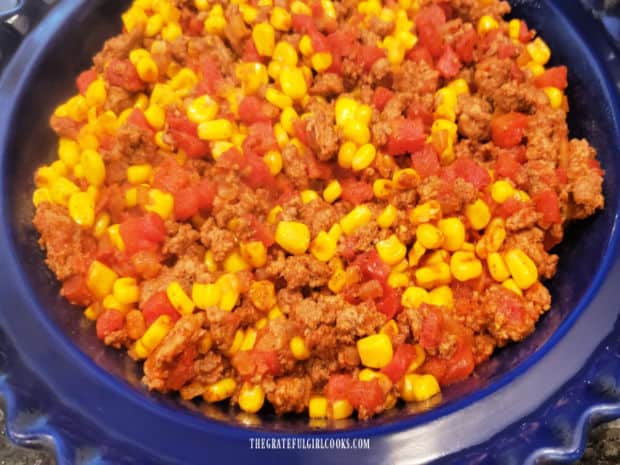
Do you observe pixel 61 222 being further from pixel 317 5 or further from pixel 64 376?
pixel 317 5

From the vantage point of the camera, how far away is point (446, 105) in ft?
8.43

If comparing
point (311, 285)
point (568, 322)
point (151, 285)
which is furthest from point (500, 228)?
point (151, 285)

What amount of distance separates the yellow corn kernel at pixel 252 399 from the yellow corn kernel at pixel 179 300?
36 cm

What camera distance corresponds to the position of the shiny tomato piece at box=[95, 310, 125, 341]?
217 centimetres

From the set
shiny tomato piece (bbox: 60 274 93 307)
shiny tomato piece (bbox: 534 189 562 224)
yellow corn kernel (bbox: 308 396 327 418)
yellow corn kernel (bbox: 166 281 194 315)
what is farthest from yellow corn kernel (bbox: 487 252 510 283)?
shiny tomato piece (bbox: 60 274 93 307)

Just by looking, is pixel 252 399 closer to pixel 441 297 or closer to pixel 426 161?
pixel 441 297

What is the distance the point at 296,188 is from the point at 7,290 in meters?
1.18

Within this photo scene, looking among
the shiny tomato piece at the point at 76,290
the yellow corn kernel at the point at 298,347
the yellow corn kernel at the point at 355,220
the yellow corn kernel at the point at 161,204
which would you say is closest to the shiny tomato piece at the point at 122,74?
the yellow corn kernel at the point at 161,204

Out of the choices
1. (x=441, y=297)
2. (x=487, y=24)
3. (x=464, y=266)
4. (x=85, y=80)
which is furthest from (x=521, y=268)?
(x=85, y=80)

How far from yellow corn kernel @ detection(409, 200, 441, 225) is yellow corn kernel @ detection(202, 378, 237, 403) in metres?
0.93

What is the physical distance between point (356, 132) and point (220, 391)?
116 centimetres

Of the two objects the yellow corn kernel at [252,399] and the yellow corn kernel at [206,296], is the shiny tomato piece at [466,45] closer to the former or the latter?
the yellow corn kernel at [206,296]

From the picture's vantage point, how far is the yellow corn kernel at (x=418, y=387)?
80.0 inches

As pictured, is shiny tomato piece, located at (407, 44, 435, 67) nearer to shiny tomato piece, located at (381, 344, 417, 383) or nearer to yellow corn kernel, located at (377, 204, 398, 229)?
yellow corn kernel, located at (377, 204, 398, 229)
